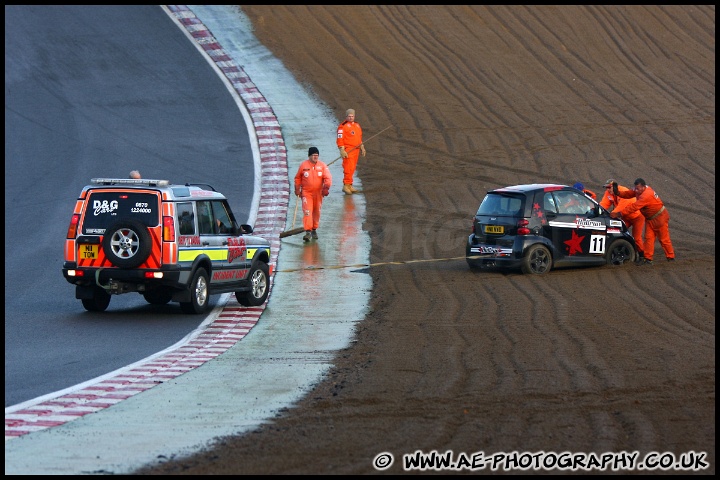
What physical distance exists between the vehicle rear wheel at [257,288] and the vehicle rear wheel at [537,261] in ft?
14.5

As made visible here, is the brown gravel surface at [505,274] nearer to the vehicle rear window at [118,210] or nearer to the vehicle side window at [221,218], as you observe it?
the vehicle side window at [221,218]

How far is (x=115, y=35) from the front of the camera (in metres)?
35.2

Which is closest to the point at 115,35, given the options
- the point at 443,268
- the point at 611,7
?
the point at 611,7

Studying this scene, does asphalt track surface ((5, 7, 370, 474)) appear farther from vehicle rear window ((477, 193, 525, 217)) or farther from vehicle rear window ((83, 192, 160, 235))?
vehicle rear window ((477, 193, 525, 217))

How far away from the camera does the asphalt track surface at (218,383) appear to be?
840 centimetres

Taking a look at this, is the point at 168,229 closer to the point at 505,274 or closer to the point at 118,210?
the point at 118,210

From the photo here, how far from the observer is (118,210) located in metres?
14.9

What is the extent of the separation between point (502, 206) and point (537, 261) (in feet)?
3.63

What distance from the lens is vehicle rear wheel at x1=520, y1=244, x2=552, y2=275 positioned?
58.8 feet

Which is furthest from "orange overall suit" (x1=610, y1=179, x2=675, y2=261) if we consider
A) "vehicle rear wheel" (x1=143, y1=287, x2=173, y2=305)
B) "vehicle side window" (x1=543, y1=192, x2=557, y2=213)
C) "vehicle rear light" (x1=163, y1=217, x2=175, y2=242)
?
"vehicle rear light" (x1=163, y1=217, x2=175, y2=242)

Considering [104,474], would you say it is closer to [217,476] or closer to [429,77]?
[217,476]

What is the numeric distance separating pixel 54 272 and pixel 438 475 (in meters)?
12.1

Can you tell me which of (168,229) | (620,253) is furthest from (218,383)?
(620,253)

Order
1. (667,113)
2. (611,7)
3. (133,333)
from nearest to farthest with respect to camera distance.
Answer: (133,333), (667,113), (611,7)
